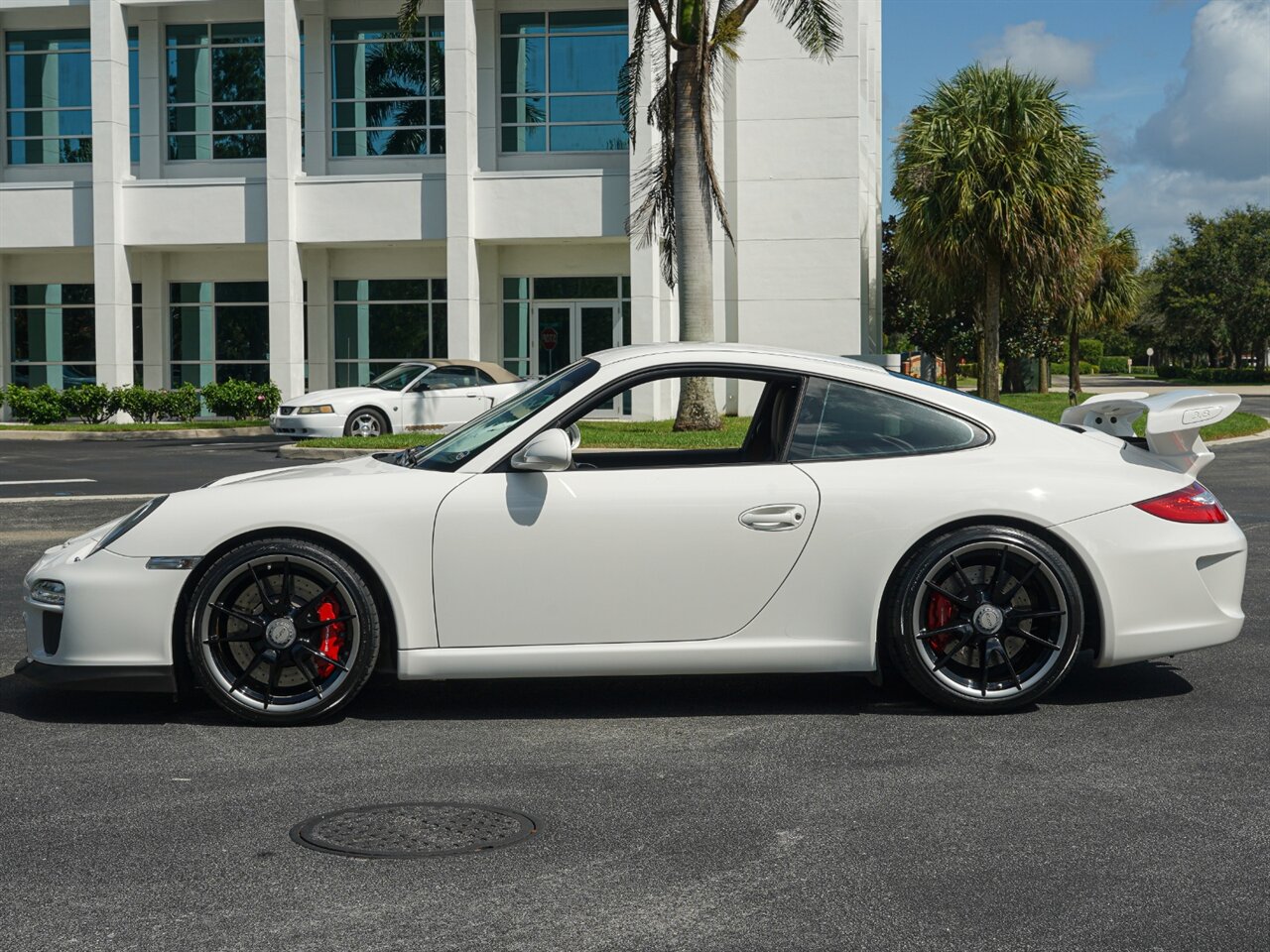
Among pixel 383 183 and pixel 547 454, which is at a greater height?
pixel 383 183

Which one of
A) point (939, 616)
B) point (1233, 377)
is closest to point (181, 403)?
point (939, 616)

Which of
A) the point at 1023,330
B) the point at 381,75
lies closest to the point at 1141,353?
Answer: the point at 1023,330

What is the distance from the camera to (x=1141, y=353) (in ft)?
397

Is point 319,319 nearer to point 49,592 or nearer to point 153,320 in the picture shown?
point 153,320

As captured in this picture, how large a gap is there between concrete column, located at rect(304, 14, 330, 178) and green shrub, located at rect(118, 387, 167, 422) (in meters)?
6.61

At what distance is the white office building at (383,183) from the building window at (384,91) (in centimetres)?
5

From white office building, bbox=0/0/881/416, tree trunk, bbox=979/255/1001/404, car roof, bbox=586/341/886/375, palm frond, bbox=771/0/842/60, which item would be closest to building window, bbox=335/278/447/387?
white office building, bbox=0/0/881/416

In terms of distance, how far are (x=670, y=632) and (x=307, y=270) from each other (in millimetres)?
30680

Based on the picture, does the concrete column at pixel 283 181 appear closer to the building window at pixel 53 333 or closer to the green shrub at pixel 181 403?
the green shrub at pixel 181 403

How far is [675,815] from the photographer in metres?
4.58

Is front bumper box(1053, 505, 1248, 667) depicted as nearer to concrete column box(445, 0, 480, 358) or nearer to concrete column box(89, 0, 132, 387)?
concrete column box(445, 0, 480, 358)

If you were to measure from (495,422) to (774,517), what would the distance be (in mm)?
1200

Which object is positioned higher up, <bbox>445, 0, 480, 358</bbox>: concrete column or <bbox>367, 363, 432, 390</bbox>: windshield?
<bbox>445, 0, 480, 358</bbox>: concrete column

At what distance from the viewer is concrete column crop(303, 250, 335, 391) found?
3494cm
